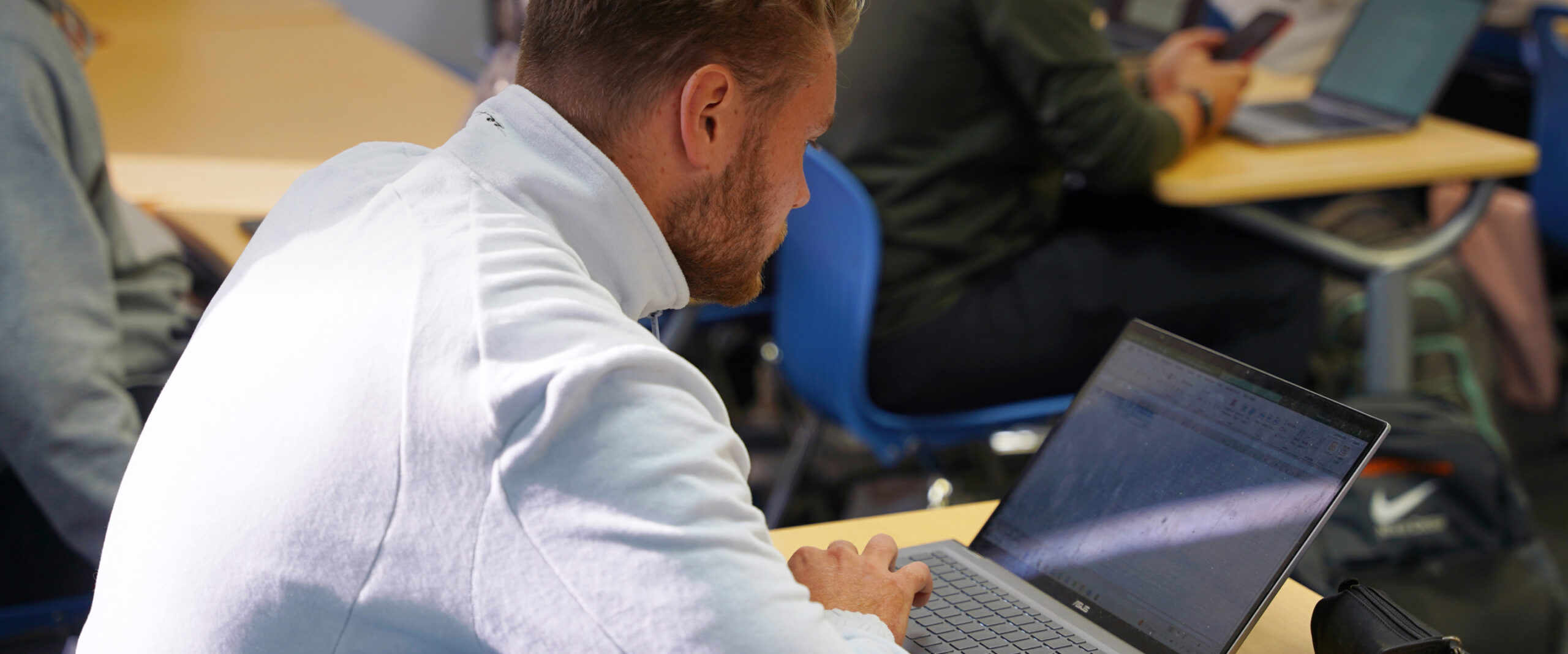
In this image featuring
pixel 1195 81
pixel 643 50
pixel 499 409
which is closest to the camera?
pixel 499 409

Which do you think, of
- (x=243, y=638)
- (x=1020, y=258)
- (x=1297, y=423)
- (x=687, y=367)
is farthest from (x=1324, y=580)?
(x=243, y=638)

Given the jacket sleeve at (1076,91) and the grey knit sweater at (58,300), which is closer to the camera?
the grey knit sweater at (58,300)

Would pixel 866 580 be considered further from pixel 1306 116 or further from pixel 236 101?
pixel 236 101

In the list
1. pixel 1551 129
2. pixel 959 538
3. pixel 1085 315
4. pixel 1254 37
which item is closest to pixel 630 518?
pixel 959 538

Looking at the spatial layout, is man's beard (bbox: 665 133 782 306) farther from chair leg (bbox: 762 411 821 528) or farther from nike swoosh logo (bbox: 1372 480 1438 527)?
chair leg (bbox: 762 411 821 528)

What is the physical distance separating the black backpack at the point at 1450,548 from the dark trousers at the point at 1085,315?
452mm

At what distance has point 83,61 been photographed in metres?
1.72

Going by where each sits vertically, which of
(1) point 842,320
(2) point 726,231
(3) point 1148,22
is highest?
(2) point 726,231

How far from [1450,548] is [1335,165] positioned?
728mm

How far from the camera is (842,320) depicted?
184cm

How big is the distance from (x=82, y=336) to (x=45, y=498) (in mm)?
183

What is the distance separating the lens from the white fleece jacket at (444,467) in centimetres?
57

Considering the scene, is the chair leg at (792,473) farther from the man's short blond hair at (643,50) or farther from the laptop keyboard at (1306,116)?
the man's short blond hair at (643,50)

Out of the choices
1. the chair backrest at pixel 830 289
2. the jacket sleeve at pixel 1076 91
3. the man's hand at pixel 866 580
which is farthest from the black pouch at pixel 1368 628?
the jacket sleeve at pixel 1076 91
